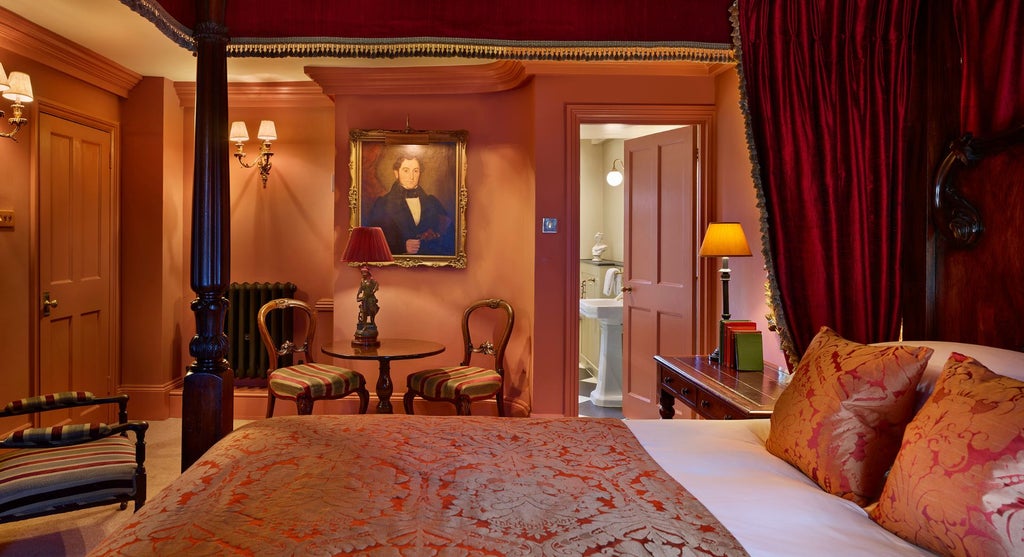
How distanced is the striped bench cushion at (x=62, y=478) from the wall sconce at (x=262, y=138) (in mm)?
2590

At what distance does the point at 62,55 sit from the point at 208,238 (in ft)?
9.34

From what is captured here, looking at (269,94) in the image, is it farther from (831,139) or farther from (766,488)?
(766,488)

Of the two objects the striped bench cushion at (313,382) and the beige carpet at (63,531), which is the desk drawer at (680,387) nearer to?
the striped bench cushion at (313,382)

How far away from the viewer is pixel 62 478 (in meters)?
2.71

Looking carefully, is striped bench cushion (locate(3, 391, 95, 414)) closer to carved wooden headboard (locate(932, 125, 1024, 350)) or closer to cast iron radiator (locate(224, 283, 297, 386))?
cast iron radiator (locate(224, 283, 297, 386))

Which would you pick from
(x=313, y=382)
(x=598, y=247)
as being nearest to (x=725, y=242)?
(x=313, y=382)

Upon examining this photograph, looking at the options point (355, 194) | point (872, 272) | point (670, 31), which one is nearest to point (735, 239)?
point (872, 272)

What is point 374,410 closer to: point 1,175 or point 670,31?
point 1,175

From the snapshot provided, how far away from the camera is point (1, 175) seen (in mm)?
3768

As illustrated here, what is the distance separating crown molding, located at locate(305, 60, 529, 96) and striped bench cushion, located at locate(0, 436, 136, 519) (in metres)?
2.86

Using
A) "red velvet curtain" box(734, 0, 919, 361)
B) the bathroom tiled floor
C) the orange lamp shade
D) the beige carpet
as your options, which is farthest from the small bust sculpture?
"red velvet curtain" box(734, 0, 919, 361)

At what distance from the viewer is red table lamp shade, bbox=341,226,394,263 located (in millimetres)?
4223

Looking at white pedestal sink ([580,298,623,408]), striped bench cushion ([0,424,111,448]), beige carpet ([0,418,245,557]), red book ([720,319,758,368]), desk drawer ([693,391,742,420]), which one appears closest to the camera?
desk drawer ([693,391,742,420])

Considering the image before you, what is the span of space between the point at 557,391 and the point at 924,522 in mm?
3295
